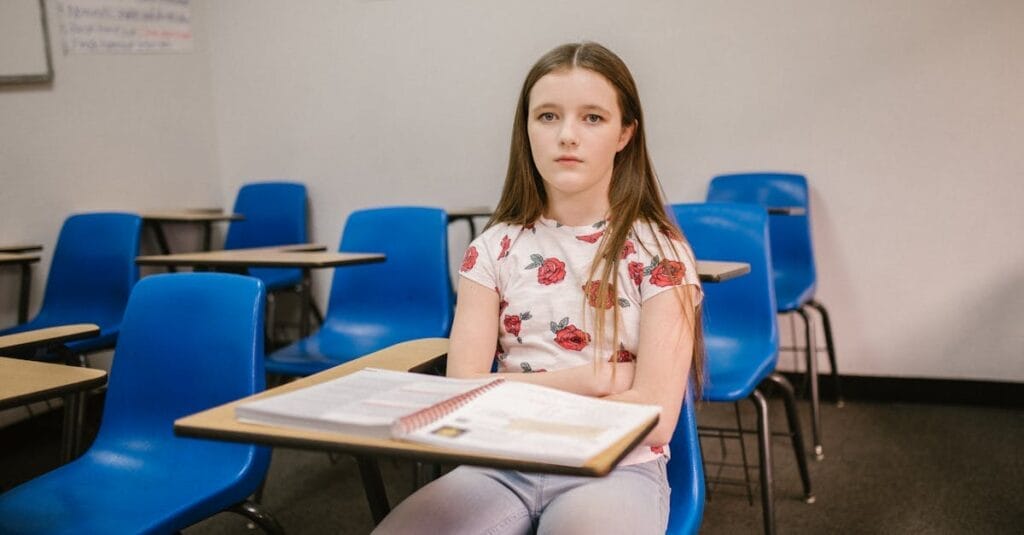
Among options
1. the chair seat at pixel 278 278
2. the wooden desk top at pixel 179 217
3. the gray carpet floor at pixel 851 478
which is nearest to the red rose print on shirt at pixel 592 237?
the gray carpet floor at pixel 851 478

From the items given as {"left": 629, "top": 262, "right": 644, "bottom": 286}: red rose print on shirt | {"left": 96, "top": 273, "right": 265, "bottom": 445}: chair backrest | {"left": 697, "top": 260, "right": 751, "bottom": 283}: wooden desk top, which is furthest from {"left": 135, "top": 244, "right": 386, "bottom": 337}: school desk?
{"left": 629, "top": 262, "right": 644, "bottom": 286}: red rose print on shirt

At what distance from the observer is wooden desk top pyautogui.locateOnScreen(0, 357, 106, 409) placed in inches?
40.1

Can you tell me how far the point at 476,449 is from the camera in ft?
2.23

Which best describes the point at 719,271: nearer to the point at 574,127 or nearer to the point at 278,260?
the point at 574,127

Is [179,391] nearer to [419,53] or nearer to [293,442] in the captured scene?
[293,442]

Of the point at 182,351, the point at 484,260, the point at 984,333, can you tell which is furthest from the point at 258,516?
the point at 984,333

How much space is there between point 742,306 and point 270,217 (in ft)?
8.71

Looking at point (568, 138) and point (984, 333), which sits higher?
point (568, 138)

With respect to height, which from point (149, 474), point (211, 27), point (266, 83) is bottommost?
point (149, 474)

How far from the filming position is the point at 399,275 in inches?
102

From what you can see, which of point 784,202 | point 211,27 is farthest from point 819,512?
point 211,27

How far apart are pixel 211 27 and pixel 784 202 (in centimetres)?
313

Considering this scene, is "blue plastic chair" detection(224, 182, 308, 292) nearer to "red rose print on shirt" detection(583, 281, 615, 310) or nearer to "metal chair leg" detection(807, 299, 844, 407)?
"metal chair leg" detection(807, 299, 844, 407)

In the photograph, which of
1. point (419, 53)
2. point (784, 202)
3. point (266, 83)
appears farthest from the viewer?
point (266, 83)
